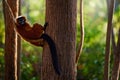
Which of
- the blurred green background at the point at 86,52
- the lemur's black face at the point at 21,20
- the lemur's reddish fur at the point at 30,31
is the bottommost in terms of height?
the blurred green background at the point at 86,52

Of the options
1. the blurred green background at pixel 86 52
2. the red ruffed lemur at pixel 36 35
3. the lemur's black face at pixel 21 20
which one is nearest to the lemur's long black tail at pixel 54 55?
the red ruffed lemur at pixel 36 35

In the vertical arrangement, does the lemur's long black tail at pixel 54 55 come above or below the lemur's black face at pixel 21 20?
below

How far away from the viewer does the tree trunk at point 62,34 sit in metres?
3.94

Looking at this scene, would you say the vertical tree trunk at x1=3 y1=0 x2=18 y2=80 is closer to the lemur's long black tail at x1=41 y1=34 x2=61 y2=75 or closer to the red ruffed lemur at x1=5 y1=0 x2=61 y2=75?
the red ruffed lemur at x1=5 y1=0 x2=61 y2=75

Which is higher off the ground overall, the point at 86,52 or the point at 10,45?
the point at 10,45

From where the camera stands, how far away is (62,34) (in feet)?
13.0

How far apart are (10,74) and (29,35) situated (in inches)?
54.1

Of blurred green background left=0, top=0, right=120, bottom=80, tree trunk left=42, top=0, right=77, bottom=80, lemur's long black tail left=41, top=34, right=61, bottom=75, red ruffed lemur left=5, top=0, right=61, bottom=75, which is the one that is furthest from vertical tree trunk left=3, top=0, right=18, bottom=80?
blurred green background left=0, top=0, right=120, bottom=80

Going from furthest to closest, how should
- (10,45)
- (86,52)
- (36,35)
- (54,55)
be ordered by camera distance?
(86,52)
(10,45)
(36,35)
(54,55)

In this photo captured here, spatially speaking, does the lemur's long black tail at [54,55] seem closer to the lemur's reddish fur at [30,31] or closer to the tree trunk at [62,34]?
the tree trunk at [62,34]

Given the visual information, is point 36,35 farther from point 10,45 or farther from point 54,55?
point 10,45

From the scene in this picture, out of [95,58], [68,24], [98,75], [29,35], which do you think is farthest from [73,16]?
[95,58]

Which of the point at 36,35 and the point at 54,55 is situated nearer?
the point at 54,55

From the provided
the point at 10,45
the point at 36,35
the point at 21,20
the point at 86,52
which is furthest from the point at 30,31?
the point at 86,52
